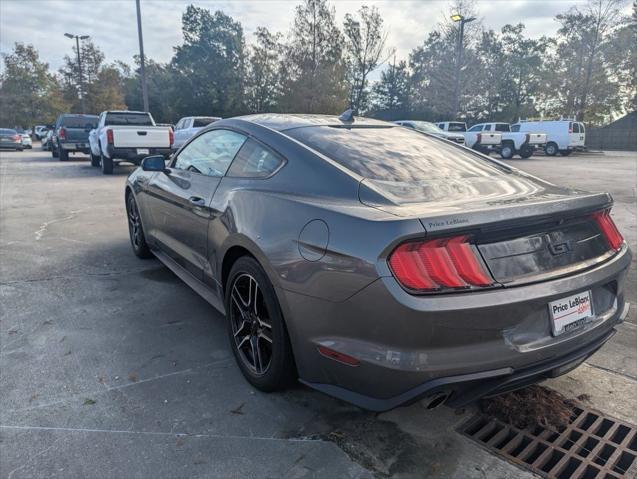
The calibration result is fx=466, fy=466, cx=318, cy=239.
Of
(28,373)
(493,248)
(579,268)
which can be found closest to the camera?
(493,248)

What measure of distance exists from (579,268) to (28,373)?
321 cm

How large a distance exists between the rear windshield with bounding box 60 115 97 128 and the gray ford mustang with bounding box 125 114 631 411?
18.6 meters

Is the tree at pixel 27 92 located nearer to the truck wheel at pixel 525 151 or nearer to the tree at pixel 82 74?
the tree at pixel 82 74

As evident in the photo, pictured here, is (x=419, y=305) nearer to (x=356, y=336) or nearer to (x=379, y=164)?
(x=356, y=336)

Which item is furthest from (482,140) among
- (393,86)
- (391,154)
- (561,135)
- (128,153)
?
(393,86)

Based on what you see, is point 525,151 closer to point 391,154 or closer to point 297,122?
point 297,122

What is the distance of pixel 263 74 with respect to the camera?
41.1 metres

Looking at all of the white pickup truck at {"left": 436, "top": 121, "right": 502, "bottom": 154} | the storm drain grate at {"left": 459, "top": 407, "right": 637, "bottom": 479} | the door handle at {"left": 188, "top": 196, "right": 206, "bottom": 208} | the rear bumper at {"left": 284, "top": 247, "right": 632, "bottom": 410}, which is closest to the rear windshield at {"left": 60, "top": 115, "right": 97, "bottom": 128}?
the white pickup truck at {"left": 436, "top": 121, "right": 502, "bottom": 154}

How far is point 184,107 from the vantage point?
1807 inches

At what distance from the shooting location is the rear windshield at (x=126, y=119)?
14.6 meters

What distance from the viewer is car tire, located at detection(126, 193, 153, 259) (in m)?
5.07

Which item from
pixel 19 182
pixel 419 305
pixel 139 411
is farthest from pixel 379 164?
pixel 19 182

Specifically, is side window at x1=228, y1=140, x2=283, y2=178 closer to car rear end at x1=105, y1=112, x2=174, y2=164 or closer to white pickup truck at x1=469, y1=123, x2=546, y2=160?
car rear end at x1=105, y1=112, x2=174, y2=164

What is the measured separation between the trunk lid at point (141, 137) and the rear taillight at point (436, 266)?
12.5 m
